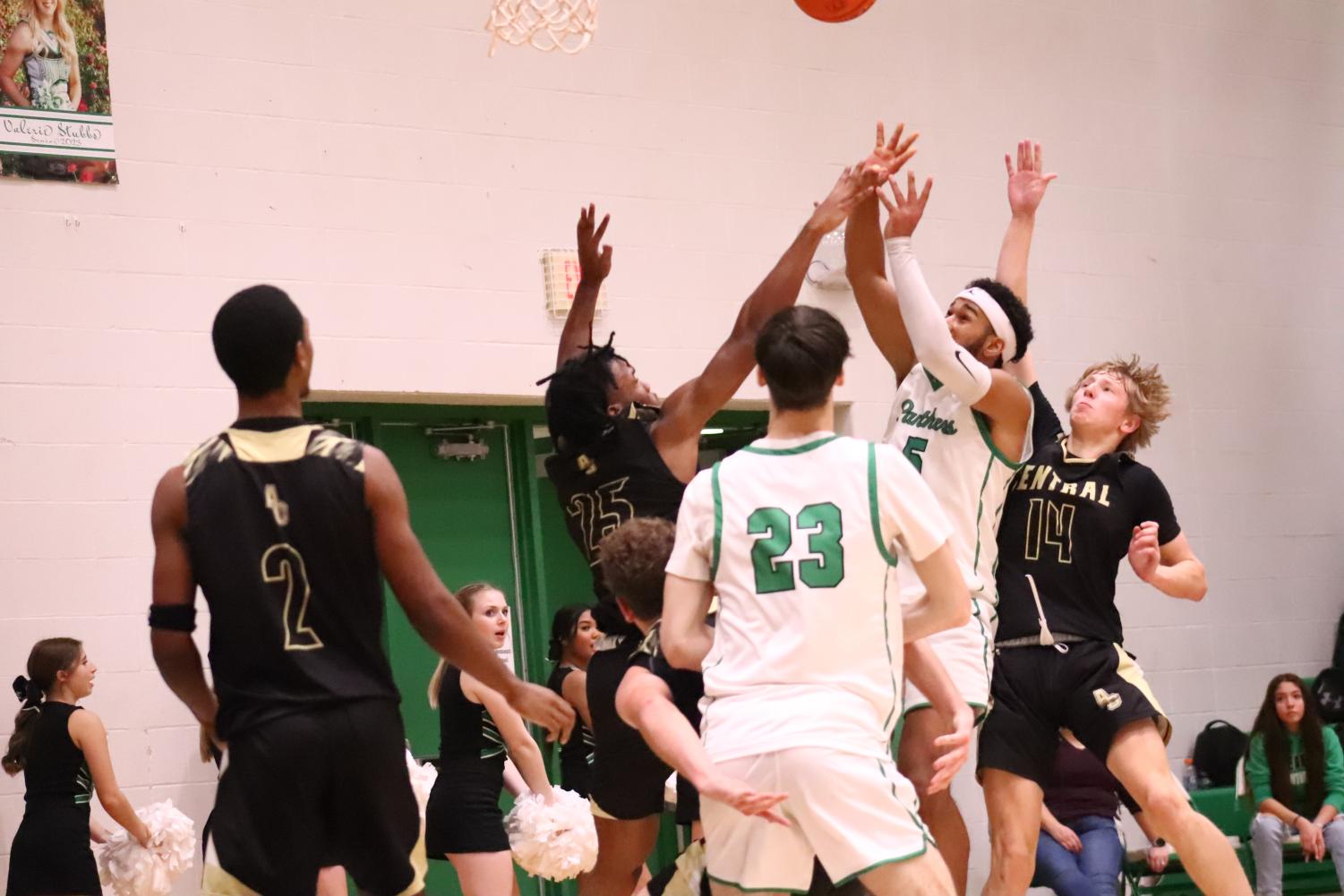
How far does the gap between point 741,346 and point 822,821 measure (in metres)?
1.96

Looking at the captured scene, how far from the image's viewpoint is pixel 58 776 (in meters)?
6.74

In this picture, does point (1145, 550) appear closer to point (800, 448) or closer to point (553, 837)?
point (800, 448)

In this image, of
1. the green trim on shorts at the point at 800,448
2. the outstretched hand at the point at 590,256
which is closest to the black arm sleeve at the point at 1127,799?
the outstretched hand at the point at 590,256

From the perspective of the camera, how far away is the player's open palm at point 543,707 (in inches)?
147

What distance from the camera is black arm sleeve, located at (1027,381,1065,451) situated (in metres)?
5.64

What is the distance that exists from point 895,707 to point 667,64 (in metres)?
5.91

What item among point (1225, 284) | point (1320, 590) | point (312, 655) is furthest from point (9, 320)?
point (1320, 590)

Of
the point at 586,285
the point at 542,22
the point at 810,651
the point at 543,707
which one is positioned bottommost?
the point at 543,707

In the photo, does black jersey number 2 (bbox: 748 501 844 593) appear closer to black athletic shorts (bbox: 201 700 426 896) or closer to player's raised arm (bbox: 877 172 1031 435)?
black athletic shorts (bbox: 201 700 426 896)

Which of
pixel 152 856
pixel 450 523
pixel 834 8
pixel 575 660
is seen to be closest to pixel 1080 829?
pixel 575 660

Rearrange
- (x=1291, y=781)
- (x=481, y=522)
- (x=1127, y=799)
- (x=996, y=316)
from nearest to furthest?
1. (x=996, y=316)
2. (x=1127, y=799)
3. (x=481, y=522)
4. (x=1291, y=781)

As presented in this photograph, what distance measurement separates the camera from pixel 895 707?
149 inches

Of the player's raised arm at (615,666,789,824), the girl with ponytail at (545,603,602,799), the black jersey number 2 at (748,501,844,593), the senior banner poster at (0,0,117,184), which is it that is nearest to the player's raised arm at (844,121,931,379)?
the black jersey number 2 at (748,501,844,593)

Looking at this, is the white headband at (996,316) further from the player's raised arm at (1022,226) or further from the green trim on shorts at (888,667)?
the green trim on shorts at (888,667)
